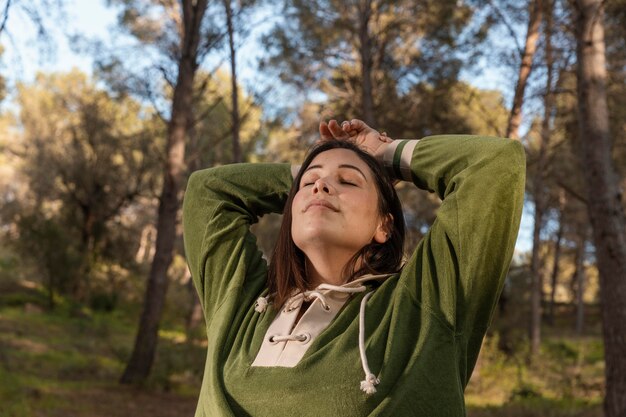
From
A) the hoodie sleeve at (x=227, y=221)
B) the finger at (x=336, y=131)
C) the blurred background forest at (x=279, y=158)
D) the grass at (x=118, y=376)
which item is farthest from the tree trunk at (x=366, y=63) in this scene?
the finger at (x=336, y=131)

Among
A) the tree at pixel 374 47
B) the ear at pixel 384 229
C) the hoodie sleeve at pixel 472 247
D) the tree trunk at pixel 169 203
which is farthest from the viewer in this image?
the tree at pixel 374 47

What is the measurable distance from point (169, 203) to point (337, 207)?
26.1 feet

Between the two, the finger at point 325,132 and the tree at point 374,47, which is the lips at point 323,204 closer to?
the finger at point 325,132

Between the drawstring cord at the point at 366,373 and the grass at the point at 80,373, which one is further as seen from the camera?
the grass at the point at 80,373

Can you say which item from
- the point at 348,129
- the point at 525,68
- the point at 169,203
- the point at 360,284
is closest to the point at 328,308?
the point at 360,284

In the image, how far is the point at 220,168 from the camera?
2.25 metres

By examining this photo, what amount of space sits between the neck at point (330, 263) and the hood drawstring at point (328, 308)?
6 centimetres

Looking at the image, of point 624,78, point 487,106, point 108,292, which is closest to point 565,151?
point 487,106

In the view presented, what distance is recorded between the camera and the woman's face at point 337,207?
171 cm

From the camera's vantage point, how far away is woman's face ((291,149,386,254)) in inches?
67.2

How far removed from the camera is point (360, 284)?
173 centimetres

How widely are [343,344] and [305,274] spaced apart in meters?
0.33

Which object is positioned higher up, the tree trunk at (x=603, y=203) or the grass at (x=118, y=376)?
the tree trunk at (x=603, y=203)

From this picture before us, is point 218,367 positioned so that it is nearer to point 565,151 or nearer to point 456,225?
point 456,225
